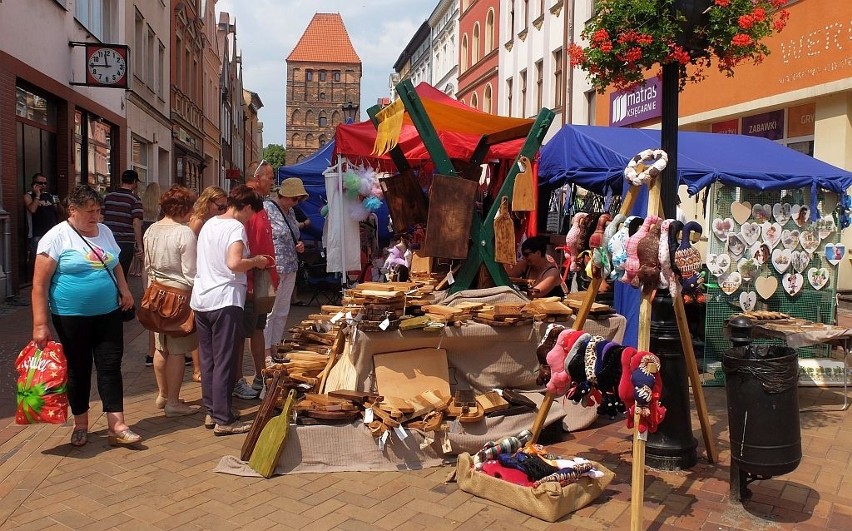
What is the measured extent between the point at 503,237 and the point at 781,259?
2986mm

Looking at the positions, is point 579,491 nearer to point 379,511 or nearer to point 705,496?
point 705,496

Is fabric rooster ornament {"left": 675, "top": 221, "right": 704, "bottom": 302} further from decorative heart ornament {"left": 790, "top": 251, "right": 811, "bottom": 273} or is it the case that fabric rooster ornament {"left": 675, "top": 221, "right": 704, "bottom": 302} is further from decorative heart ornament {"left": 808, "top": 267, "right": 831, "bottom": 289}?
decorative heart ornament {"left": 808, "top": 267, "right": 831, "bottom": 289}

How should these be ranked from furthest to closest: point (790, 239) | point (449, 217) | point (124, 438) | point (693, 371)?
1. point (790, 239)
2. point (449, 217)
3. point (124, 438)
4. point (693, 371)

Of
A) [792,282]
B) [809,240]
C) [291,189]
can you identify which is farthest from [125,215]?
[809,240]

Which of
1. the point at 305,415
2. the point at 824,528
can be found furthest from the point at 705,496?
the point at 305,415

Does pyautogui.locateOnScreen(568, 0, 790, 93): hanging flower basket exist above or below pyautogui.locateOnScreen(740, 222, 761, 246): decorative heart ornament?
above

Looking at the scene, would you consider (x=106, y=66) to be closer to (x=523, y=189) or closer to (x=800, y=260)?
(x=523, y=189)

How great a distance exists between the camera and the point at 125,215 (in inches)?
351

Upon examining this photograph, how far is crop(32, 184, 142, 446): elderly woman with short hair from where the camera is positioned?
4684 millimetres

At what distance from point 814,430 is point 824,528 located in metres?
1.95

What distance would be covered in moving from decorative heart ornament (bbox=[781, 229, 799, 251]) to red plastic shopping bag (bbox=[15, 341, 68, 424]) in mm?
6367

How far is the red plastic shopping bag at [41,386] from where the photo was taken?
4621mm

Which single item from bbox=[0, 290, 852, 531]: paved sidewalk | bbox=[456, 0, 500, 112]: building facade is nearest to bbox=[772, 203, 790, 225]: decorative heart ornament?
bbox=[0, 290, 852, 531]: paved sidewalk

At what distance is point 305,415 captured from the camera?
467 cm
